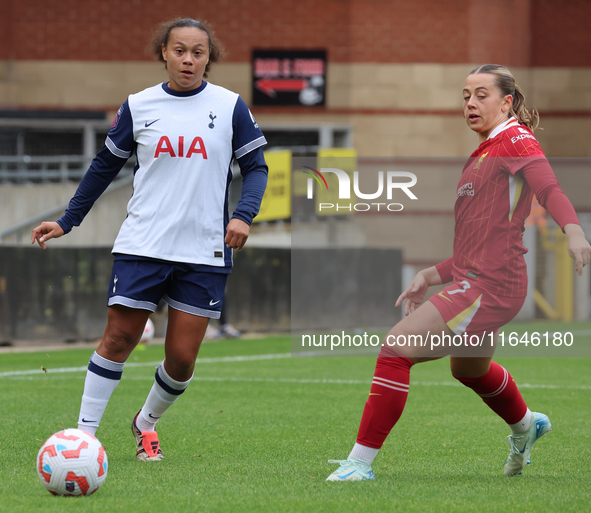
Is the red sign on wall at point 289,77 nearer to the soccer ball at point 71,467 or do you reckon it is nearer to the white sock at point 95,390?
the white sock at point 95,390

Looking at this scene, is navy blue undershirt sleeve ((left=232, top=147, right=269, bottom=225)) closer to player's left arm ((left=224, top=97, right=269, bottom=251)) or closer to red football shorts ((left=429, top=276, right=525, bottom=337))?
player's left arm ((left=224, top=97, right=269, bottom=251))

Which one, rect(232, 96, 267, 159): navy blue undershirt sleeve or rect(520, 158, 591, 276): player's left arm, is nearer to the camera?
rect(520, 158, 591, 276): player's left arm

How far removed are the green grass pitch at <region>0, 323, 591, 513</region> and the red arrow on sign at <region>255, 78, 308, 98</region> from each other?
16.6 meters

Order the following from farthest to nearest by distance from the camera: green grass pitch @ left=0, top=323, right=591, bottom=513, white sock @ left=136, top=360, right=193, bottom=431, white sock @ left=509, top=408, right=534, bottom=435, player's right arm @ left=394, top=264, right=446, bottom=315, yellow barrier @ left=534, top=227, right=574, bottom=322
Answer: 1. yellow barrier @ left=534, top=227, right=574, bottom=322
2. white sock @ left=136, top=360, right=193, bottom=431
3. white sock @ left=509, top=408, right=534, bottom=435
4. player's right arm @ left=394, top=264, right=446, bottom=315
5. green grass pitch @ left=0, top=323, right=591, bottom=513

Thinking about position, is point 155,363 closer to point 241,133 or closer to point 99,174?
point 99,174

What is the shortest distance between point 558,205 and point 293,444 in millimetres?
2504

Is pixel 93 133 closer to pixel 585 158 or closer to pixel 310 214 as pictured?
pixel 310 214

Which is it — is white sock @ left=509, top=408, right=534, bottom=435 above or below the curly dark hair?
below

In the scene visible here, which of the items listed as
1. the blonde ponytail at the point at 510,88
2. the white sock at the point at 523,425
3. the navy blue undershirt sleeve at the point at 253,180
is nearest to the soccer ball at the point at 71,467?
the navy blue undershirt sleeve at the point at 253,180

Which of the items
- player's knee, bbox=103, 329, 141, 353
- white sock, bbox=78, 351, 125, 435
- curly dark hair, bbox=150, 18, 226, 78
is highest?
curly dark hair, bbox=150, 18, 226, 78

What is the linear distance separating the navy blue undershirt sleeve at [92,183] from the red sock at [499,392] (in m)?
2.16

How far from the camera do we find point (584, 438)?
622 cm

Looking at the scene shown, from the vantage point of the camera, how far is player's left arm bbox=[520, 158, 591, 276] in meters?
3.93

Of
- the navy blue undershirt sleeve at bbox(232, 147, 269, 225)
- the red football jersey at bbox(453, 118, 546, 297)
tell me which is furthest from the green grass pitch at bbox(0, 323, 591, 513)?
the navy blue undershirt sleeve at bbox(232, 147, 269, 225)
